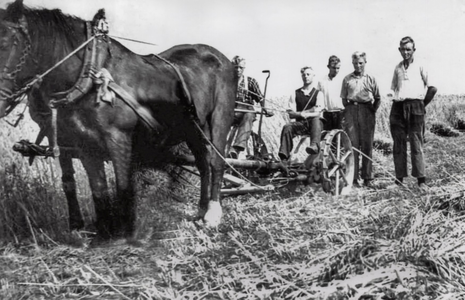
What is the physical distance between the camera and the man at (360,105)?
7984 millimetres

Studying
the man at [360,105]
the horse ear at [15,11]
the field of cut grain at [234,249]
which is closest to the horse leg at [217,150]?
the field of cut grain at [234,249]

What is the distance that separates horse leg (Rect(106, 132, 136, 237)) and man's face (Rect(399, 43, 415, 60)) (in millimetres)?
4537

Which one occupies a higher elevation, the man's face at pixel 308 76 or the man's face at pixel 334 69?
the man's face at pixel 334 69

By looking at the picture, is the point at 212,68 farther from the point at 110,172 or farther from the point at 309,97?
the point at 309,97

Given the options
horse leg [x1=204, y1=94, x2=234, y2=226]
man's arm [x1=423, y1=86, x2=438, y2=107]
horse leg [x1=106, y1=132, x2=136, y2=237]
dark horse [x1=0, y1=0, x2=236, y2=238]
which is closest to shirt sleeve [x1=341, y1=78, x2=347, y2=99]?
man's arm [x1=423, y1=86, x2=438, y2=107]

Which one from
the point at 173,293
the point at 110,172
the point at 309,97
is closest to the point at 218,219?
the point at 110,172

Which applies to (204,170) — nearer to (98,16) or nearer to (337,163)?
(98,16)

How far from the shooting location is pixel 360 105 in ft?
26.3

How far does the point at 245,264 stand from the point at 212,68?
2918 millimetres

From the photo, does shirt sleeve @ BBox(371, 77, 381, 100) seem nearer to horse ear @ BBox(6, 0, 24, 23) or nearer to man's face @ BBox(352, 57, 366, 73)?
man's face @ BBox(352, 57, 366, 73)

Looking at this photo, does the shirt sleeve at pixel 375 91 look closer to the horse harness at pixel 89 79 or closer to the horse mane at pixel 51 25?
the horse harness at pixel 89 79

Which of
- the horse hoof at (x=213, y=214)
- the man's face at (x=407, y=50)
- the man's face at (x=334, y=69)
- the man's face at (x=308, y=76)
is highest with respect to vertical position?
the man's face at (x=407, y=50)

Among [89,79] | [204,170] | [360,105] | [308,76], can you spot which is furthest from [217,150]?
[360,105]

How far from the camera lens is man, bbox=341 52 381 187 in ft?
26.2
